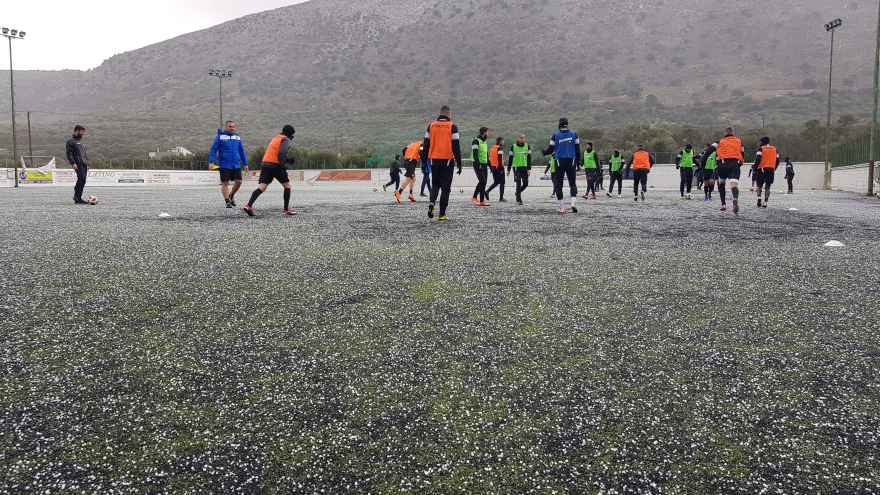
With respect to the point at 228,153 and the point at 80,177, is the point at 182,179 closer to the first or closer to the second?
the point at 80,177

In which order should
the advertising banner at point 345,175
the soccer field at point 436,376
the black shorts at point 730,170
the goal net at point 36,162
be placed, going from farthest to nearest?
the advertising banner at point 345,175 → the goal net at point 36,162 → the black shorts at point 730,170 → the soccer field at point 436,376

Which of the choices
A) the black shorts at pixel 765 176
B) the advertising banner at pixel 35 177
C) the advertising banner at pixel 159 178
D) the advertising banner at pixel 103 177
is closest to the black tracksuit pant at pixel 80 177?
the black shorts at pixel 765 176

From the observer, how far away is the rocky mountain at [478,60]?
110375 millimetres

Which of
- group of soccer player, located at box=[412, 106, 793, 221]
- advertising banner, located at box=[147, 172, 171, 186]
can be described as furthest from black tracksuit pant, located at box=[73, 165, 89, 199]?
advertising banner, located at box=[147, 172, 171, 186]

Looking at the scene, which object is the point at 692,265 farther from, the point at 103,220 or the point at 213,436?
the point at 103,220

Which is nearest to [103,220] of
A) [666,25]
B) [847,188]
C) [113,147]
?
[847,188]

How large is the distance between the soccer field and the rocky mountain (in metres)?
99.2

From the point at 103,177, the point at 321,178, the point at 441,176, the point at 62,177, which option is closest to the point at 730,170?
the point at 441,176

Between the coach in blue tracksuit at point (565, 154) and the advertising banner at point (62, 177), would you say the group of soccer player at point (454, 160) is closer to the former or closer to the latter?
the coach in blue tracksuit at point (565, 154)

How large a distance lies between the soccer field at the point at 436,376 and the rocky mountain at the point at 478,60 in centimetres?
9920

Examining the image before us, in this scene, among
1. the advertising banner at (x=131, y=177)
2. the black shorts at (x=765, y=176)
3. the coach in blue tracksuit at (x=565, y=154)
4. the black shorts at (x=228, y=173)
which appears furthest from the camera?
the advertising banner at (x=131, y=177)

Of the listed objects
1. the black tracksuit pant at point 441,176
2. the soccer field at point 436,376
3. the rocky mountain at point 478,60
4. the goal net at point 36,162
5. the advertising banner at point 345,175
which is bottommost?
the soccer field at point 436,376

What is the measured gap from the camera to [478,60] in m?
136

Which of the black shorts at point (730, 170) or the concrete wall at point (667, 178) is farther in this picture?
the concrete wall at point (667, 178)
